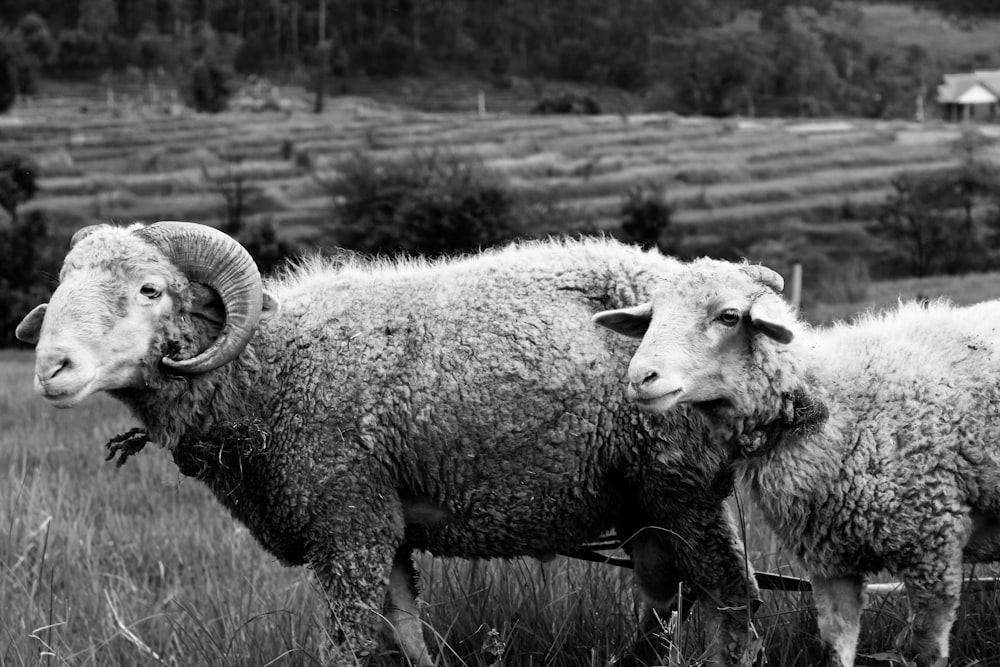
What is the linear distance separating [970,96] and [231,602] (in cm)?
9004

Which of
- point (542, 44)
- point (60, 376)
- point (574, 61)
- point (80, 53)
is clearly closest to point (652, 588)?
point (60, 376)

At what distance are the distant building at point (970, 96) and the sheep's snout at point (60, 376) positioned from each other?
8915 centimetres

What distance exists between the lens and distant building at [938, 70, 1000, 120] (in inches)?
3346

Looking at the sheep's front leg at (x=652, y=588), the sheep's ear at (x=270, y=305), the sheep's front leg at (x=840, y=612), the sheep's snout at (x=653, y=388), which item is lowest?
the sheep's front leg at (x=652, y=588)

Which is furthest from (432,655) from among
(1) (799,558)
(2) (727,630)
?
(1) (799,558)

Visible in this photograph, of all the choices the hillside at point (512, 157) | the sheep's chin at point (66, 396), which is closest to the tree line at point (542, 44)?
the hillside at point (512, 157)

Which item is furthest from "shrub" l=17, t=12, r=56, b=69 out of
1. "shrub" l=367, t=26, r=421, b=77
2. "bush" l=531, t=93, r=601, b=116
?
"bush" l=531, t=93, r=601, b=116

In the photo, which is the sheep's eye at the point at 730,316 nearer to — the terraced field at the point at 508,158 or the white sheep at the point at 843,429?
the white sheep at the point at 843,429

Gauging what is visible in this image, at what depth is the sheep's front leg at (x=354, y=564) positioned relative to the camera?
13.4ft

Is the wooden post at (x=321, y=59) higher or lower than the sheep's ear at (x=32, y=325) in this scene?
lower

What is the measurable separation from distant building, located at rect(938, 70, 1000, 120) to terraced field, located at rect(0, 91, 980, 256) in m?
15.4

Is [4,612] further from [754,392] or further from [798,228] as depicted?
[798,228]

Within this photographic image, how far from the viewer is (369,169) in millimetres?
40438

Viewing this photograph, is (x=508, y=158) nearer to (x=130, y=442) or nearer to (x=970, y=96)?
(x=970, y=96)
